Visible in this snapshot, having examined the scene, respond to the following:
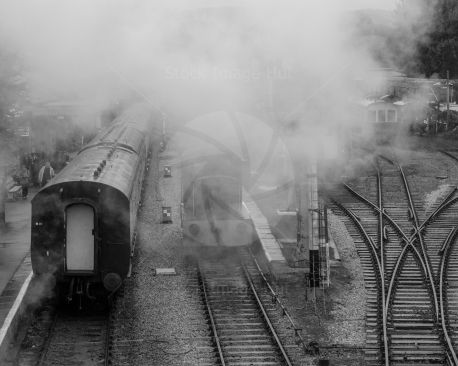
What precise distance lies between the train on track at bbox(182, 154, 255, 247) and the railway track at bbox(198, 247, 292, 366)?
46 cm

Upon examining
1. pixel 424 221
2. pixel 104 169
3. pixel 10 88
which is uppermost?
pixel 10 88

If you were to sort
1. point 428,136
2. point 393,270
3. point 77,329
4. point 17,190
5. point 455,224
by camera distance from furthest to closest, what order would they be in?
point 428,136 < point 17,190 < point 455,224 < point 393,270 < point 77,329

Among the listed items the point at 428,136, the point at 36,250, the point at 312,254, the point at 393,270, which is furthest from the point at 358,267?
the point at 428,136

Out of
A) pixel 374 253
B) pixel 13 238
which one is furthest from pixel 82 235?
pixel 374 253

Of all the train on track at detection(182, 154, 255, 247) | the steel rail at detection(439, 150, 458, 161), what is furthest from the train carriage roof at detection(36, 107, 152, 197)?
the steel rail at detection(439, 150, 458, 161)

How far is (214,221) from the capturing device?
12828 millimetres

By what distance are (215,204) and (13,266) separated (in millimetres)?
3398

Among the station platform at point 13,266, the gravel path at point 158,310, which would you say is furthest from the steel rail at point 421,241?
the station platform at point 13,266

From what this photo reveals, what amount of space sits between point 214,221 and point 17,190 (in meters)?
6.39

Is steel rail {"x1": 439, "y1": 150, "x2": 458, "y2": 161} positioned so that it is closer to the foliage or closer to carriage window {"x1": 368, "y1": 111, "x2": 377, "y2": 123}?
carriage window {"x1": 368, "y1": 111, "x2": 377, "y2": 123}

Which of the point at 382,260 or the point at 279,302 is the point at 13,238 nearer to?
the point at 279,302

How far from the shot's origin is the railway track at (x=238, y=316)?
344 inches

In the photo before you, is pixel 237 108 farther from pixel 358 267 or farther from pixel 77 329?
pixel 77 329

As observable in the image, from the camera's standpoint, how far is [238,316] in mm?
10156
